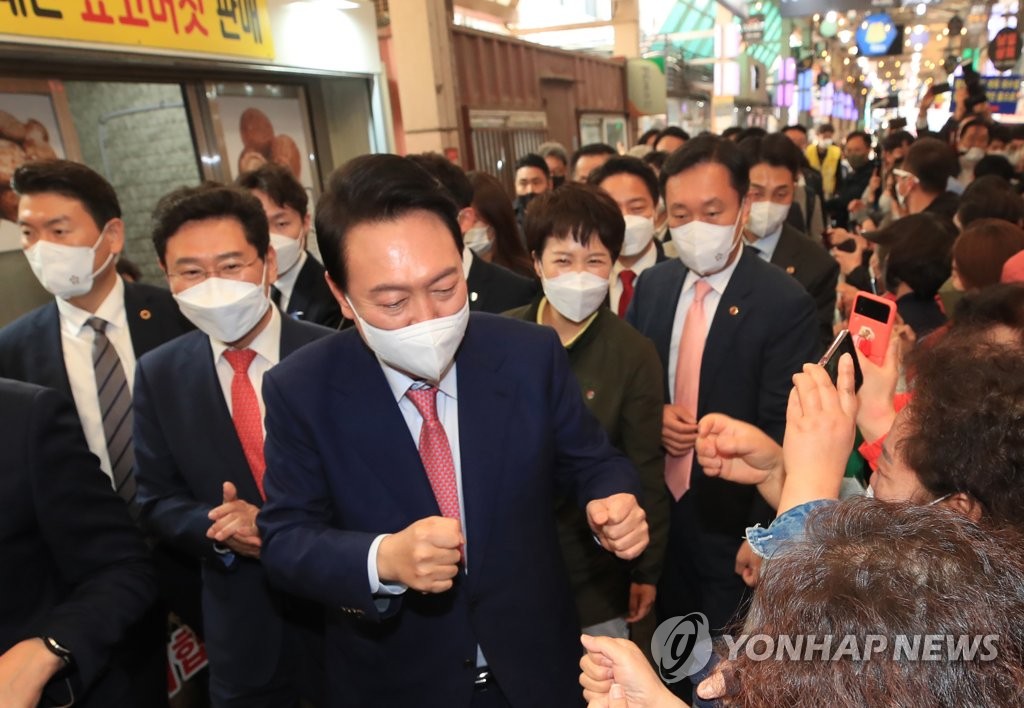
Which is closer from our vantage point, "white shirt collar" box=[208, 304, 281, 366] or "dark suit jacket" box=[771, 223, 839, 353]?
"white shirt collar" box=[208, 304, 281, 366]

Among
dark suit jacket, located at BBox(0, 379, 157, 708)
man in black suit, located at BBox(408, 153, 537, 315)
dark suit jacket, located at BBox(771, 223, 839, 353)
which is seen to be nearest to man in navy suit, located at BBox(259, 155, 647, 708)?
dark suit jacket, located at BBox(0, 379, 157, 708)

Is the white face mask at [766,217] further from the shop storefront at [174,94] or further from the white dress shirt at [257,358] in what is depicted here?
the shop storefront at [174,94]

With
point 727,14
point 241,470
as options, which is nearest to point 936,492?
point 241,470

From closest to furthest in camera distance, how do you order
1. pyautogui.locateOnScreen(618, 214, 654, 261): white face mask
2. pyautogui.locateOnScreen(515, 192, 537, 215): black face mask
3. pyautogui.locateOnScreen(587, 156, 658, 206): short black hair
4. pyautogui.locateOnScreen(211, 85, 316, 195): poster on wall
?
pyautogui.locateOnScreen(618, 214, 654, 261): white face mask → pyautogui.locateOnScreen(587, 156, 658, 206): short black hair → pyautogui.locateOnScreen(515, 192, 537, 215): black face mask → pyautogui.locateOnScreen(211, 85, 316, 195): poster on wall

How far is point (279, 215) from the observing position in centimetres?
305

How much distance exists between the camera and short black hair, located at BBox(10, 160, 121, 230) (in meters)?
2.20

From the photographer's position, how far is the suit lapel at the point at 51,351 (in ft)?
6.86

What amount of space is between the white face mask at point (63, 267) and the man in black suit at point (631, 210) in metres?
2.06

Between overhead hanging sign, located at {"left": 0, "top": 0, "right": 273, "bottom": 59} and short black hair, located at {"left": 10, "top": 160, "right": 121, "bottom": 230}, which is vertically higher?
overhead hanging sign, located at {"left": 0, "top": 0, "right": 273, "bottom": 59}

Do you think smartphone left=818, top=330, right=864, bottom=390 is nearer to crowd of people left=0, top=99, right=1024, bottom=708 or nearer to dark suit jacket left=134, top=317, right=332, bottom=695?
crowd of people left=0, top=99, right=1024, bottom=708

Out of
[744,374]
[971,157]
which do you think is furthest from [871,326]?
[971,157]

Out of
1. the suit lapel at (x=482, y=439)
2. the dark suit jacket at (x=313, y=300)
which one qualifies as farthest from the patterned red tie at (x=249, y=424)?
the dark suit jacket at (x=313, y=300)

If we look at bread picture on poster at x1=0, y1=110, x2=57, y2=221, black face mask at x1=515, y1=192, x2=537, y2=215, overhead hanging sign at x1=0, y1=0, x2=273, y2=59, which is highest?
overhead hanging sign at x1=0, y1=0, x2=273, y2=59

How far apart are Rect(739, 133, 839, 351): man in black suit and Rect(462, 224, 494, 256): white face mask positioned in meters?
1.31
